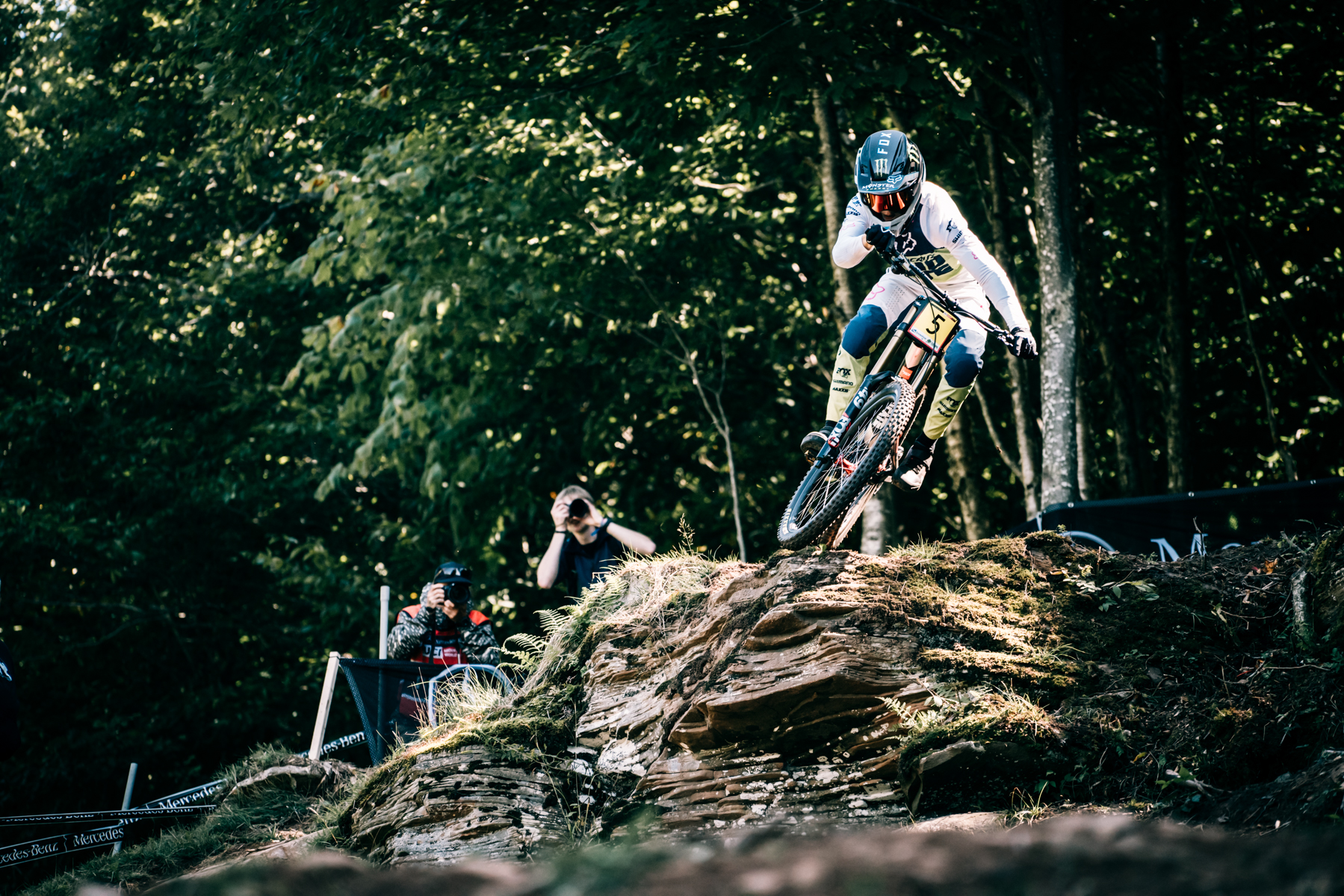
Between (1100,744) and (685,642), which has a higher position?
(685,642)

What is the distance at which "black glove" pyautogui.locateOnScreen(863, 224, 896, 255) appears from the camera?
6566 mm

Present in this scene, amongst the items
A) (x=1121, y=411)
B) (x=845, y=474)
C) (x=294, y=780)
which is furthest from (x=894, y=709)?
(x=1121, y=411)

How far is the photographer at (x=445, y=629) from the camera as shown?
29.3 feet

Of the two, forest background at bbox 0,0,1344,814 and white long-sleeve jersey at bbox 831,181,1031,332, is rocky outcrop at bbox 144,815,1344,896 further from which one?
forest background at bbox 0,0,1344,814

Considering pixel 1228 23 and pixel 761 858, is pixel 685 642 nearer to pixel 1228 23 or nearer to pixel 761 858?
pixel 761 858

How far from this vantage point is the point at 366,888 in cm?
188

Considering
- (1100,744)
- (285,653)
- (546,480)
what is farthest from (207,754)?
(1100,744)

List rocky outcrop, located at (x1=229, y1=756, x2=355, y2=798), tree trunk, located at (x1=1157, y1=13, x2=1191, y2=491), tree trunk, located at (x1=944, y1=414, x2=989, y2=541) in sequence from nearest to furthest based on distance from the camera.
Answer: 1. rocky outcrop, located at (x1=229, y1=756, x2=355, y2=798)
2. tree trunk, located at (x1=1157, y1=13, x2=1191, y2=491)
3. tree trunk, located at (x1=944, y1=414, x2=989, y2=541)

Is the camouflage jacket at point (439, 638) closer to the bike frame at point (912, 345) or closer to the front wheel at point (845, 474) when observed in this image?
the front wheel at point (845, 474)

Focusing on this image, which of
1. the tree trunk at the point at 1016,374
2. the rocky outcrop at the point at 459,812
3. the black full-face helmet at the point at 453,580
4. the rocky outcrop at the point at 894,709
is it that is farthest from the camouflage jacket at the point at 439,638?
the tree trunk at the point at 1016,374

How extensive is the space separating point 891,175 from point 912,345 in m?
1.01

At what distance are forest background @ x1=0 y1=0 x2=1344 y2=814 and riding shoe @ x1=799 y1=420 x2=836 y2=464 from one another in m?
3.61

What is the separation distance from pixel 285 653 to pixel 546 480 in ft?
20.7

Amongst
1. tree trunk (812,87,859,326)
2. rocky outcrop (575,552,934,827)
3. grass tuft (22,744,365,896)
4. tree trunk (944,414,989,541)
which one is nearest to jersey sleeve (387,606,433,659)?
grass tuft (22,744,365,896)
